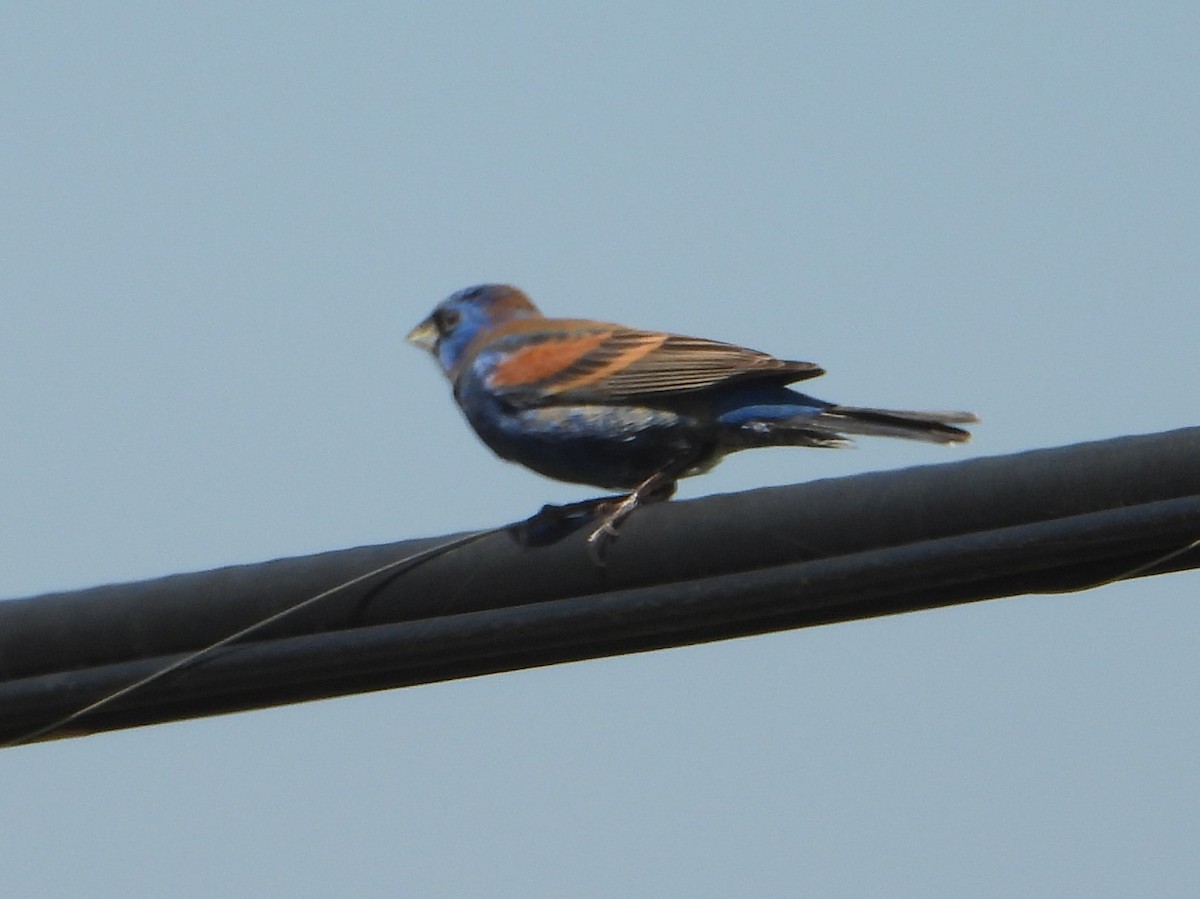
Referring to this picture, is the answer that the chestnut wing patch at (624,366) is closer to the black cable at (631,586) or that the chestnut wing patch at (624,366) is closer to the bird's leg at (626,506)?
the bird's leg at (626,506)

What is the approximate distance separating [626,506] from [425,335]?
3506 mm

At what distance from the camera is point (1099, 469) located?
4629 mm

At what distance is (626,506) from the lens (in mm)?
6293

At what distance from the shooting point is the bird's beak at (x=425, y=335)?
378 inches

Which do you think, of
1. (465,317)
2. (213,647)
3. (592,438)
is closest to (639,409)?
(592,438)

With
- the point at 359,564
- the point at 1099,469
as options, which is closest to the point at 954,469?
the point at 1099,469

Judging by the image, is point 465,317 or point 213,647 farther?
point 465,317

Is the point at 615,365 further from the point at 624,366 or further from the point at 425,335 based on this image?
the point at 425,335

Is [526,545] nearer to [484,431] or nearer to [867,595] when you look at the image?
[867,595]

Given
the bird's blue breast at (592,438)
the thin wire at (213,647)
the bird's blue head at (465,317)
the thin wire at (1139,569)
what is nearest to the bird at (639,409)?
the bird's blue breast at (592,438)

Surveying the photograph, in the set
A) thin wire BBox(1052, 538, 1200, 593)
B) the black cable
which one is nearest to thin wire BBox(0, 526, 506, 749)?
the black cable

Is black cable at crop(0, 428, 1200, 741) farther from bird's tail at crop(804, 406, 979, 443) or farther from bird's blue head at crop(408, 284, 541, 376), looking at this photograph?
bird's blue head at crop(408, 284, 541, 376)

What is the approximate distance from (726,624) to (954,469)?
0.62 metres

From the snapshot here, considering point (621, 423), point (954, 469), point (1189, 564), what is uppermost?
point (621, 423)
